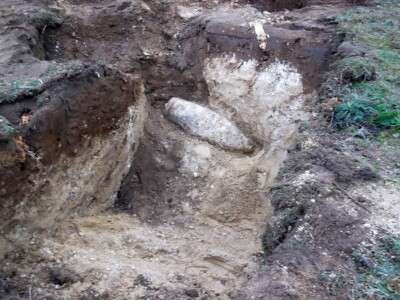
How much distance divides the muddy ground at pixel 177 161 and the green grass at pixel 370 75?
209mm

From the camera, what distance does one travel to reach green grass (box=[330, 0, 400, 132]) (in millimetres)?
4637

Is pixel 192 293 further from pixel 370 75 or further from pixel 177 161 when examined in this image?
pixel 370 75

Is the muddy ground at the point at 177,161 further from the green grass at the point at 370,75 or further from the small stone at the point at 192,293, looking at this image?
the green grass at the point at 370,75

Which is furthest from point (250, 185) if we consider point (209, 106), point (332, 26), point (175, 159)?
point (332, 26)

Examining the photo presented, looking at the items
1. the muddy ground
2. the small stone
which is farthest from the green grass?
the small stone

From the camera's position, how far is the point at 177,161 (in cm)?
523

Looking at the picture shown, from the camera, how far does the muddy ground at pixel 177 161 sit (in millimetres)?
3564

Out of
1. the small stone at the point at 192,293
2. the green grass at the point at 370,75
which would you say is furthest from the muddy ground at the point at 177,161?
the green grass at the point at 370,75

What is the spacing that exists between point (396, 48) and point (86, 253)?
376 centimetres

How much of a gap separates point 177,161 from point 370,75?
201cm

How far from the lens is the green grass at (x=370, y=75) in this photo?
4.64 m

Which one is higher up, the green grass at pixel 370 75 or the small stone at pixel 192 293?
the green grass at pixel 370 75

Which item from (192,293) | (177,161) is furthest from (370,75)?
(192,293)

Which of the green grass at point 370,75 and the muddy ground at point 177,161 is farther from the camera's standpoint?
the green grass at point 370,75
